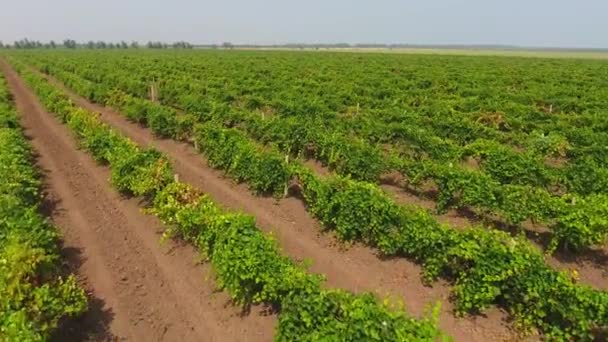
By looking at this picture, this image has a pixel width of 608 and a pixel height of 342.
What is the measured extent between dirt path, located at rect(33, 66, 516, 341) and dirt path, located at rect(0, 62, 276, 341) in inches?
82.6

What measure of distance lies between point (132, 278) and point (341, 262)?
4403 mm

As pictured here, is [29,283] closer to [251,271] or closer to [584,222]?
[251,271]

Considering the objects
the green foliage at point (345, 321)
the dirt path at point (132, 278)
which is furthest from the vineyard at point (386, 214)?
the dirt path at point (132, 278)

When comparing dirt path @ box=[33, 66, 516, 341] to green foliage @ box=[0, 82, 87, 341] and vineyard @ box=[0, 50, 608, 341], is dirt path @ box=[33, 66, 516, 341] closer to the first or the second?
vineyard @ box=[0, 50, 608, 341]

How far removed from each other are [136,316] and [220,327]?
5.30 feet

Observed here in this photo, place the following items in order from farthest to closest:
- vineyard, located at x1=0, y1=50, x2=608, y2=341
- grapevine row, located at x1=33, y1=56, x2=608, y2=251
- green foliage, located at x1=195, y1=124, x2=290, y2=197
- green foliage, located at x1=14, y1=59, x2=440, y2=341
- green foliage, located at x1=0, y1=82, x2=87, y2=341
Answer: green foliage, located at x1=195, y1=124, x2=290, y2=197 → grapevine row, located at x1=33, y1=56, x2=608, y2=251 → vineyard, located at x1=0, y1=50, x2=608, y2=341 → green foliage, located at x1=0, y1=82, x2=87, y2=341 → green foliage, located at x1=14, y1=59, x2=440, y2=341

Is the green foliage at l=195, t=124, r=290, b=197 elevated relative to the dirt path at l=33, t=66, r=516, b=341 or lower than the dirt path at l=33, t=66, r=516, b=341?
elevated

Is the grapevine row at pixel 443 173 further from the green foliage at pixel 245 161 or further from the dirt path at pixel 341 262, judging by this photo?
the dirt path at pixel 341 262

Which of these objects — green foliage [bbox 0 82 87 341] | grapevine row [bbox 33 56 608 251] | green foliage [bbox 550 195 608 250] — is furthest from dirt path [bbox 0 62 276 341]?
green foliage [bbox 550 195 608 250]

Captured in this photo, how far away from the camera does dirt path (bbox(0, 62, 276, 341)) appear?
754 centimetres

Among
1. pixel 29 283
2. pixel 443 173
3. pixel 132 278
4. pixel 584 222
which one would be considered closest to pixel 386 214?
pixel 443 173

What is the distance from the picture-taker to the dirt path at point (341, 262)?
299 inches

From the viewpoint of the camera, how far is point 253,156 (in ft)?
43.8

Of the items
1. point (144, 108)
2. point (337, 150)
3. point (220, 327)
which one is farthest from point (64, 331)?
point (144, 108)
